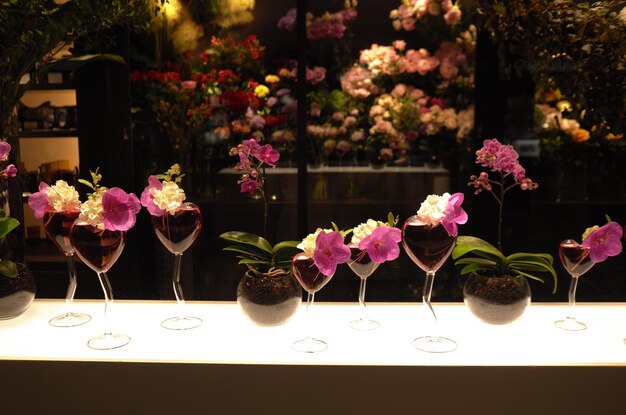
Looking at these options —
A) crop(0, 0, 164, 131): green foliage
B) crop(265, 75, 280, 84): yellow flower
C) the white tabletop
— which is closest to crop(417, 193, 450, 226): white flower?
the white tabletop

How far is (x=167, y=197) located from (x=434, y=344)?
628 millimetres

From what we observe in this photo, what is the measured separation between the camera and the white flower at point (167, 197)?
147 cm

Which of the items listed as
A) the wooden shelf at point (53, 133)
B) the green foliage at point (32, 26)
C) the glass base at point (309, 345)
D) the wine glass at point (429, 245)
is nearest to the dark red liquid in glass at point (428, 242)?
the wine glass at point (429, 245)

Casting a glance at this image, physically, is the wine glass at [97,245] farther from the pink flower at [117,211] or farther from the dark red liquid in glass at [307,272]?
the dark red liquid in glass at [307,272]

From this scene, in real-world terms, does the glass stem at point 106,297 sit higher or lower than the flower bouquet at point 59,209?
lower

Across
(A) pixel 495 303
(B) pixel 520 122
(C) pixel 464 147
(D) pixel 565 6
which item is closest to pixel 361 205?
(C) pixel 464 147

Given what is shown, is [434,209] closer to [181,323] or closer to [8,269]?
[181,323]

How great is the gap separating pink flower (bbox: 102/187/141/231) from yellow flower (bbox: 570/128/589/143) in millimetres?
2951

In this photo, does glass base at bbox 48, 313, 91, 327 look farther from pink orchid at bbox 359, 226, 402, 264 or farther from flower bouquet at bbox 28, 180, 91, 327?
pink orchid at bbox 359, 226, 402, 264

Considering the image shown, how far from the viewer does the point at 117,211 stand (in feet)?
4.56

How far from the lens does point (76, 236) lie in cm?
139

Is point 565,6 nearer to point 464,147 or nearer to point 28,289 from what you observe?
point 28,289

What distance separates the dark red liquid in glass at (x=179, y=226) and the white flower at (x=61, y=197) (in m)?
0.18

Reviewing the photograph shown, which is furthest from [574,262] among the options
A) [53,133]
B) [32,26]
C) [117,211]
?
[53,133]
